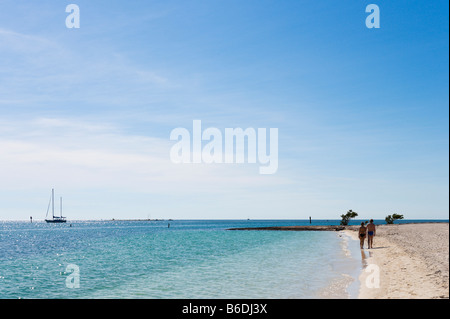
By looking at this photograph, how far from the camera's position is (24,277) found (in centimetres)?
2870

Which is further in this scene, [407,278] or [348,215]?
[348,215]

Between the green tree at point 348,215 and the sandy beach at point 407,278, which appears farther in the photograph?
the green tree at point 348,215

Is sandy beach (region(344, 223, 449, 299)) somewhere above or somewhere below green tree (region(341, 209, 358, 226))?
above

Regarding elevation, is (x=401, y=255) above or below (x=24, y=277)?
above

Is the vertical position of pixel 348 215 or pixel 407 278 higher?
pixel 407 278

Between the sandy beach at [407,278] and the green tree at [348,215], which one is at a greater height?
the sandy beach at [407,278]

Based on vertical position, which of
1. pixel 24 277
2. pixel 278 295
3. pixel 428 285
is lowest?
pixel 24 277

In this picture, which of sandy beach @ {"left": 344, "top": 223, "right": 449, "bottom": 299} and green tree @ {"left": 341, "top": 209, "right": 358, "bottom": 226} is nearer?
sandy beach @ {"left": 344, "top": 223, "right": 449, "bottom": 299}
